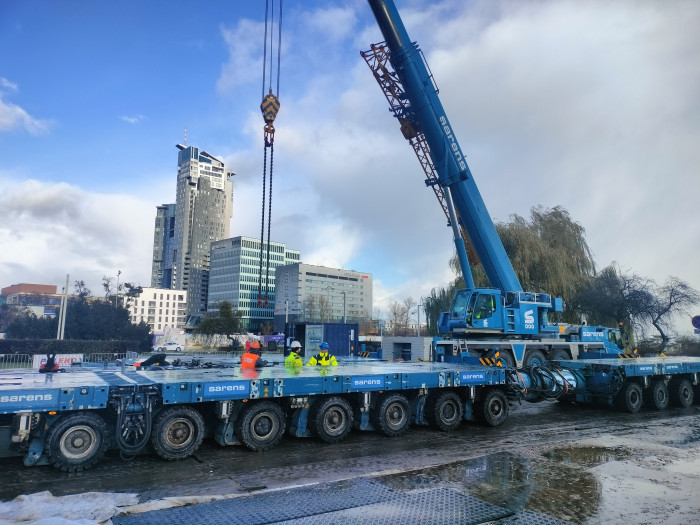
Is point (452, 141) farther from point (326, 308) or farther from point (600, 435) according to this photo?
point (326, 308)

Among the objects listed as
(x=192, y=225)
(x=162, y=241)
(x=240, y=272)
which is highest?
(x=192, y=225)

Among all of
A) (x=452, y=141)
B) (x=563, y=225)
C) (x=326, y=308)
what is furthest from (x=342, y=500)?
(x=326, y=308)

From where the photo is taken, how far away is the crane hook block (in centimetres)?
1972

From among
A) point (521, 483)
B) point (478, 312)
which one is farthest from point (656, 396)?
point (521, 483)

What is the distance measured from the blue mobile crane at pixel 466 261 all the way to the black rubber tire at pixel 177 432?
9.60 metres

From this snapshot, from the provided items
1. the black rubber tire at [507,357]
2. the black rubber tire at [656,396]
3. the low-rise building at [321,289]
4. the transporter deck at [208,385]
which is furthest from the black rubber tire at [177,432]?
the low-rise building at [321,289]

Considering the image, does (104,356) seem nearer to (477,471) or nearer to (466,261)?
(466,261)

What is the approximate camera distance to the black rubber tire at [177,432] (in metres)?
7.73

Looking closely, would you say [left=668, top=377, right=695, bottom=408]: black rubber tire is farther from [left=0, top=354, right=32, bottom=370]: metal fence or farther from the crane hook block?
[left=0, top=354, right=32, bottom=370]: metal fence

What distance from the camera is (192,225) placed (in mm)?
170250

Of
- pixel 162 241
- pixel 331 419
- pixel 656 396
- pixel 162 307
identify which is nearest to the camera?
pixel 331 419

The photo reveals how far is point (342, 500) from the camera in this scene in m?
5.96

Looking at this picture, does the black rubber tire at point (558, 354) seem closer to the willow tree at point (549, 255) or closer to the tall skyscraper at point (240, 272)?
the willow tree at point (549, 255)

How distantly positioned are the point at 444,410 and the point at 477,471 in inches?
135
